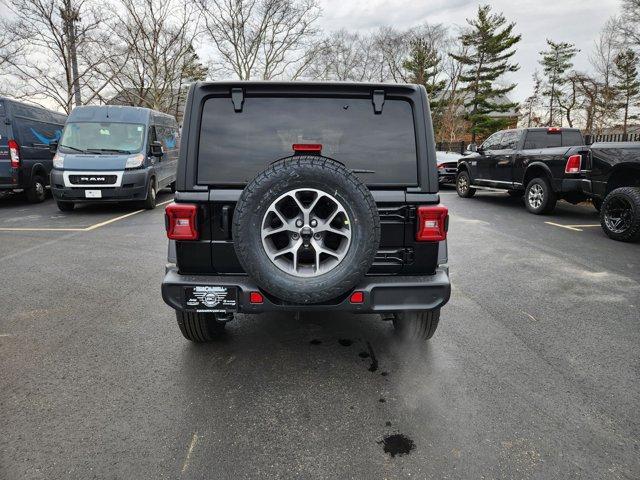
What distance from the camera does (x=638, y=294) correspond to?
14.6ft

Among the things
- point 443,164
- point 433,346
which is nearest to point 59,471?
point 433,346

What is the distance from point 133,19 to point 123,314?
30064 mm

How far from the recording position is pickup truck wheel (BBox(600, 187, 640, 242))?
260 inches

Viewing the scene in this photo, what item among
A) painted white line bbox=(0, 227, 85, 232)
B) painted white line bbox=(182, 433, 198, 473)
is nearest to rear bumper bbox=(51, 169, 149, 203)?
painted white line bbox=(0, 227, 85, 232)

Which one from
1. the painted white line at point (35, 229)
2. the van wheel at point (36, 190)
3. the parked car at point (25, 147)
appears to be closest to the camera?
the painted white line at point (35, 229)

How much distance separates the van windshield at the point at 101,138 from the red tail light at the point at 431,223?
8742 mm

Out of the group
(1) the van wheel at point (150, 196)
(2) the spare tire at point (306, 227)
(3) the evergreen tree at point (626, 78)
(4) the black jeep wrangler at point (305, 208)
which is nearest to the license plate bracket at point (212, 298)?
(4) the black jeep wrangler at point (305, 208)

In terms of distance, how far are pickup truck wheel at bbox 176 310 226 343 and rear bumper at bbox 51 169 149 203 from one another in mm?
6991

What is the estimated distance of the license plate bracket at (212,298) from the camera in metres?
2.55

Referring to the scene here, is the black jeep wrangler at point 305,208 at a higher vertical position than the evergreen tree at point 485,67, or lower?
lower

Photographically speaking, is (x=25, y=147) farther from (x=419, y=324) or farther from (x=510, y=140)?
(x=510, y=140)

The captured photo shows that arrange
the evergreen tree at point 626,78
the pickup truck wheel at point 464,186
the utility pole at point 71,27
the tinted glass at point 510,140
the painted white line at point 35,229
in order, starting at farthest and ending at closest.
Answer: the evergreen tree at point 626,78 < the utility pole at point 71,27 < the pickup truck wheel at point 464,186 < the tinted glass at point 510,140 < the painted white line at point 35,229

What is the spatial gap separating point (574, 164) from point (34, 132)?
12785 millimetres

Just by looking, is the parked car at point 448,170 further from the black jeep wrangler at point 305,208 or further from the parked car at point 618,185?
the black jeep wrangler at point 305,208
